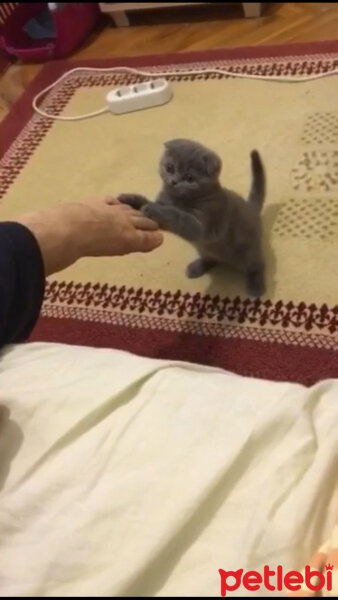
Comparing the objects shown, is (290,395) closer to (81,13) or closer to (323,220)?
(323,220)

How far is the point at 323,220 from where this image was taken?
1.13m

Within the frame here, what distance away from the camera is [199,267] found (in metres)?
1.11

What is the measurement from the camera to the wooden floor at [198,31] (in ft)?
5.38

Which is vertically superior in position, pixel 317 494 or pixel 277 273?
pixel 317 494

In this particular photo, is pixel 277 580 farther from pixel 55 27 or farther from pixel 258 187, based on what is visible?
pixel 55 27

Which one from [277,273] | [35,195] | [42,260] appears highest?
[42,260]

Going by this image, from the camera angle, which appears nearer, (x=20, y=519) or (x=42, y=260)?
(x=20, y=519)

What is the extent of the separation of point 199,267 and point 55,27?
101cm

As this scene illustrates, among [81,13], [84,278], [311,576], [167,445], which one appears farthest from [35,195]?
[311,576]

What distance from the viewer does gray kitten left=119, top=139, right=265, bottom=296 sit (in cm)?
92

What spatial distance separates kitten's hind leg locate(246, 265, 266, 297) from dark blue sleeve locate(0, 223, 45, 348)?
0.45 m

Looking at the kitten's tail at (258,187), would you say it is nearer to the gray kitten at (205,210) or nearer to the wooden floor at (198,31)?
the gray kitten at (205,210)

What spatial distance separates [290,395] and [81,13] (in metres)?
1.56

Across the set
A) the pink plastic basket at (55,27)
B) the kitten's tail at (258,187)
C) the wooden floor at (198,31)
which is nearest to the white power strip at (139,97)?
→ the wooden floor at (198,31)
